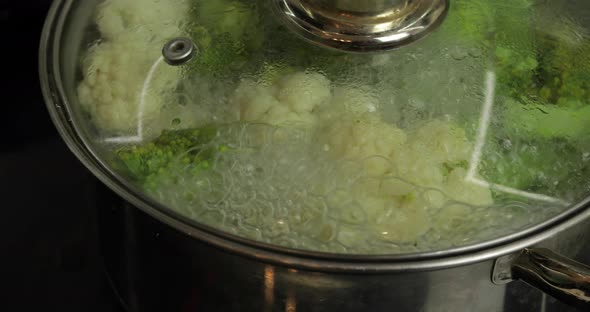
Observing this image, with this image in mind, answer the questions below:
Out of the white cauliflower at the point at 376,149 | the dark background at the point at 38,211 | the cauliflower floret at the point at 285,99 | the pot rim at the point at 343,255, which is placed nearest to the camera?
the pot rim at the point at 343,255

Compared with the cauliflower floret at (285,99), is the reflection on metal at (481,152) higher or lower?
lower

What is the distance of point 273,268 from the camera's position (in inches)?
41.8

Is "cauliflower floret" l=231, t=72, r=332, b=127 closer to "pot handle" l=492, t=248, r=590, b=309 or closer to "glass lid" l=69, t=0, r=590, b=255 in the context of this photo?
"glass lid" l=69, t=0, r=590, b=255

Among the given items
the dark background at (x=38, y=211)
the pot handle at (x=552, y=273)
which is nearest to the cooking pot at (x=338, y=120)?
the pot handle at (x=552, y=273)

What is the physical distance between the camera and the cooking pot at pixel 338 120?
1.02 m

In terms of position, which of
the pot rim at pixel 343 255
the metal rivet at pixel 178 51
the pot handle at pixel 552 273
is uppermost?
the metal rivet at pixel 178 51

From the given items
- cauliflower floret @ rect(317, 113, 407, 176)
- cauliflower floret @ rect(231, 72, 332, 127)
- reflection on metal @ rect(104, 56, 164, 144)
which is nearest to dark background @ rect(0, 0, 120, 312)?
reflection on metal @ rect(104, 56, 164, 144)

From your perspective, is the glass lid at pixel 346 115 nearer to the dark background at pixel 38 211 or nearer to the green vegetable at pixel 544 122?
the green vegetable at pixel 544 122

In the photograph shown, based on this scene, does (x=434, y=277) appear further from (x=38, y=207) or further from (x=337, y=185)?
(x=38, y=207)

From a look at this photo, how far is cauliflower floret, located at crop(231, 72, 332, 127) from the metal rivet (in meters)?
0.14

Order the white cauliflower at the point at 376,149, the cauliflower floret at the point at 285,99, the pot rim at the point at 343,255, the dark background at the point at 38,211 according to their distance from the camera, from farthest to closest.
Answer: the dark background at the point at 38,211 < the cauliflower floret at the point at 285,99 < the white cauliflower at the point at 376,149 < the pot rim at the point at 343,255

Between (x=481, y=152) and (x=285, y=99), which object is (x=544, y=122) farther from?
(x=285, y=99)

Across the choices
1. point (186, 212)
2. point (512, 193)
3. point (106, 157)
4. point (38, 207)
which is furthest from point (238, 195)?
point (38, 207)

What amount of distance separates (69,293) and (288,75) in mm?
772
